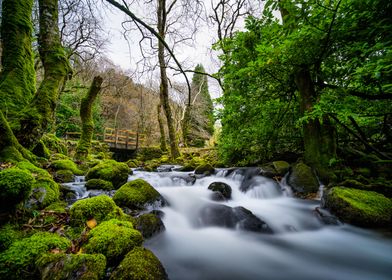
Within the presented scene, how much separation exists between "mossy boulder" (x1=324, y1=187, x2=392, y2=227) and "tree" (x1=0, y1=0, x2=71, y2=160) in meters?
6.45

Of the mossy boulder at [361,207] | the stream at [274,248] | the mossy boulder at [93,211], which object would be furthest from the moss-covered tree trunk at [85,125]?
the mossy boulder at [361,207]

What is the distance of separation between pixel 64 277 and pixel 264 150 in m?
6.78

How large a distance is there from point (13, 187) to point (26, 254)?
675mm

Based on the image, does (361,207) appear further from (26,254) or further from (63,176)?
(63,176)

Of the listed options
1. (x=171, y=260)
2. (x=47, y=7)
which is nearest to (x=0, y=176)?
(x=171, y=260)

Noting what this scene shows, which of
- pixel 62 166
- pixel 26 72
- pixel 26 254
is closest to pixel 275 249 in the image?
pixel 26 254

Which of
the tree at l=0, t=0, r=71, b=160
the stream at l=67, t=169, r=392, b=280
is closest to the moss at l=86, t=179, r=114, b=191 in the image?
the tree at l=0, t=0, r=71, b=160

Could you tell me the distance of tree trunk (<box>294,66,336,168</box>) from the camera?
17.5 feet

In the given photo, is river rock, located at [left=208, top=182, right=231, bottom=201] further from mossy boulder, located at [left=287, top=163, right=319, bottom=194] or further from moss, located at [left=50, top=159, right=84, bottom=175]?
moss, located at [left=50, top=159, right=84, bottom=175]

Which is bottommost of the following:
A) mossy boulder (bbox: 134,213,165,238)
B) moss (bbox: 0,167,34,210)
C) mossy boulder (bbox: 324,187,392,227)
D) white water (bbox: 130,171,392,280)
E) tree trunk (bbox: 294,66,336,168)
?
white water (bbox: 130,171,392,280)

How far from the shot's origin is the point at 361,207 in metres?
3.55

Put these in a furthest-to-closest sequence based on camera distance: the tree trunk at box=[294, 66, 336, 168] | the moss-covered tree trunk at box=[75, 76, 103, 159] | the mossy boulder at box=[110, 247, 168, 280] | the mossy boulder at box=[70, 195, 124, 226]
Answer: the moss-covered tree trunk at box=[75, 76, 103, 159], the tree trunk at box=[294, 66, 336, 168], the mossy boulder at box=[70, 195, 124, 226], the mossy boulder at box=[110, 247, 168, 280]

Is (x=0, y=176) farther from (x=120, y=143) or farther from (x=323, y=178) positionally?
(x=120, y=143)

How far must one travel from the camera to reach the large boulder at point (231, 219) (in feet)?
12.1
